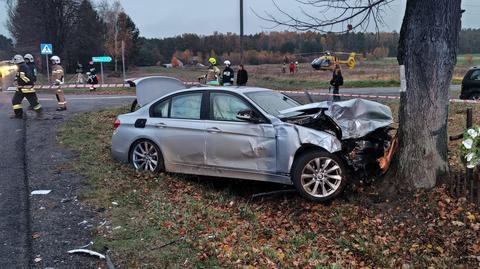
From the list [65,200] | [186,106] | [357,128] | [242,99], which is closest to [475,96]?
[357,128]

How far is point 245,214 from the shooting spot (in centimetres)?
600

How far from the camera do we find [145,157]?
762 centimetres

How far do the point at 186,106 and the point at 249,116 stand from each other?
1.29 m

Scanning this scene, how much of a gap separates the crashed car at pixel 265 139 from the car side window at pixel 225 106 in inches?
0.6

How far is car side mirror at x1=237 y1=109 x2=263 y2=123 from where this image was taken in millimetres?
6602

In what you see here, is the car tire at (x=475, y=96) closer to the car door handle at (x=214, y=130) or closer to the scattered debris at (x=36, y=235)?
the car door handle at (x=214, y=130)

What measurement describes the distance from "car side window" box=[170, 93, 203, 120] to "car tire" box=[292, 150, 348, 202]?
1886 millimetres

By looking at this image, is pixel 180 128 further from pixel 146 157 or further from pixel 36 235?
pixel 36 235

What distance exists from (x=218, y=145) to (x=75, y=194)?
2034 mm

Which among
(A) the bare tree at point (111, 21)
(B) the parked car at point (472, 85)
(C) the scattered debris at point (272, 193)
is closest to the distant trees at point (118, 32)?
(A) the bare tree at point (111, 21)

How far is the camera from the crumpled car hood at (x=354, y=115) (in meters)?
6.38

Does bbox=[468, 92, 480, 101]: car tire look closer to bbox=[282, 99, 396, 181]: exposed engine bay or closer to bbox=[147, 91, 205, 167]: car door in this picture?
bbox=[282, 99, 396, 181]: exposed engine bay

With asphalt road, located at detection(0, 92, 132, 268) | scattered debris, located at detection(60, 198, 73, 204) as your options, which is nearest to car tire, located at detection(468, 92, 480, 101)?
asphalt road, located at detection(0, 92, 132, 268)

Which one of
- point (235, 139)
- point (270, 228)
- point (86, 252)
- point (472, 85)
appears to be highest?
point (472, 85)
